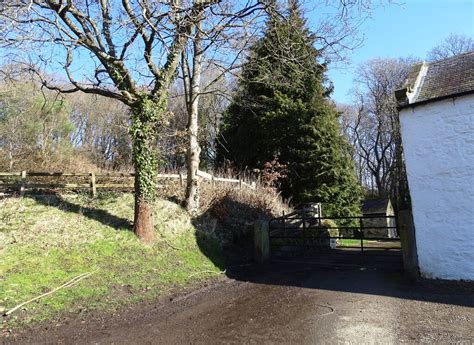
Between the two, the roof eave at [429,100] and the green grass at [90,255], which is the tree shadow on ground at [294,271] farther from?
the roof eave at [429,100]

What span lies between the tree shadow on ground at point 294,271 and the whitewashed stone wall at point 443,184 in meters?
0.63

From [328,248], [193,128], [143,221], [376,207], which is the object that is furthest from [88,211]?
[376,207]

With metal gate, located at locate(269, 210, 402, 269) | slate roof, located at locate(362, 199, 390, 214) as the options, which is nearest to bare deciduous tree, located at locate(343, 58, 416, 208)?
slate roof, located at locate(362, 199, 390, 214)

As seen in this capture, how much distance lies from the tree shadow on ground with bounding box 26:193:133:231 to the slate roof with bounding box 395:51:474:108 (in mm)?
8308

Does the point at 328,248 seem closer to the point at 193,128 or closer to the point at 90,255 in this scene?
the point at 193,128

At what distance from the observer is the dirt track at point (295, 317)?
5688 mm

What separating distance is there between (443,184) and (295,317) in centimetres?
493

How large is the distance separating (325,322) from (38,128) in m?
18.6

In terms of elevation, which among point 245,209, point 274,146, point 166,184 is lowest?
point 245,209

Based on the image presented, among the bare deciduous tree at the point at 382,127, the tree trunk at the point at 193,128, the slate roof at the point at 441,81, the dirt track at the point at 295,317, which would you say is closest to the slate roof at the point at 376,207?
the bare deciduous tree at the point at 382,127

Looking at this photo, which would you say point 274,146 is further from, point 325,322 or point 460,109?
point 325,322

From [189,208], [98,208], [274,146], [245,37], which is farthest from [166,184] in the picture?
[274,146]

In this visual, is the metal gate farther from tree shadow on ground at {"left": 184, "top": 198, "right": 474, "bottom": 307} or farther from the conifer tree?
the conifer tree

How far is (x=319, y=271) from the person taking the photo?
34.3ft
